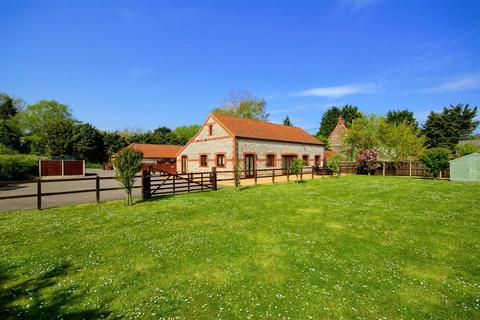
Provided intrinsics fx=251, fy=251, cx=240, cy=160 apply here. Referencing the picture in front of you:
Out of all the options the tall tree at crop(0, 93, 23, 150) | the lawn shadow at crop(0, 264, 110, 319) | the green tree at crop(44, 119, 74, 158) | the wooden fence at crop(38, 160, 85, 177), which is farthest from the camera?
the tall tree at crop(0, 93, 23, 150)

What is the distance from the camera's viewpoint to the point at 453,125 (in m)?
49.0

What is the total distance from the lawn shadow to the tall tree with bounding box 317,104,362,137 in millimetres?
66421

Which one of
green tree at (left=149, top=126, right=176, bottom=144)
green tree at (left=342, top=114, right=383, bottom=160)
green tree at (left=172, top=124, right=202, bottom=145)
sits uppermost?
green tree at (left=172, top=124, right=202, bottom=145)

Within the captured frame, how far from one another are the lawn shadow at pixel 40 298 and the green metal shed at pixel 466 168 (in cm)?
2669

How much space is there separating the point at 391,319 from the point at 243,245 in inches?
148

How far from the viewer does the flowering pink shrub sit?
29266 millimetres

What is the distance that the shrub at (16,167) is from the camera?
942 inches

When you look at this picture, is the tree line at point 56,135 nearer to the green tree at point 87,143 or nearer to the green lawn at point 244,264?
the green tree at point 87,143

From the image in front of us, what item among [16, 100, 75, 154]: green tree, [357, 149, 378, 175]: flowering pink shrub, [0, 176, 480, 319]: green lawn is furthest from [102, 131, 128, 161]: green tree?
[0, 176, 480, 319]: green lawn

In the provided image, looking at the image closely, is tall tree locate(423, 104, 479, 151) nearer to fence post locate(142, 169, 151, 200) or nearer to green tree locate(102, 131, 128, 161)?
fence post locate(142, 169, 151, 200)

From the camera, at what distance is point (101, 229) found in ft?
28.0

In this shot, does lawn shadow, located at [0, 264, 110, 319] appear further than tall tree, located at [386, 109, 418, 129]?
No

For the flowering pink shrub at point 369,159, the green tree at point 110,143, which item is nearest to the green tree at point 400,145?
the flowering pink shrub at point 369,159

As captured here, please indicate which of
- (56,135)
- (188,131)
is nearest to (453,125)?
(188,131)
